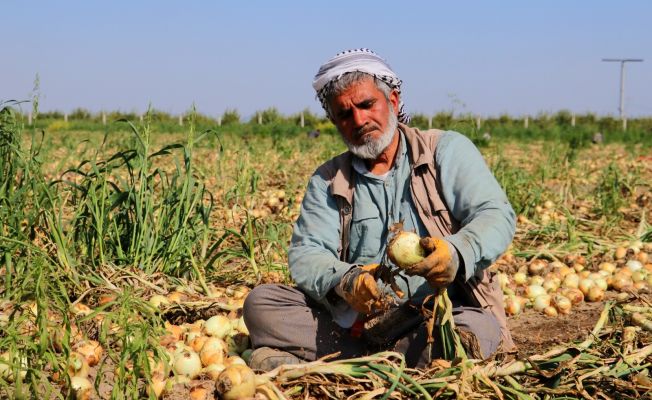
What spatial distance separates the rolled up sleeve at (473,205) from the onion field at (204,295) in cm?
31

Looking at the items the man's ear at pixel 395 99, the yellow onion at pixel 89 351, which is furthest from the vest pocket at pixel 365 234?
the yellow onion at pixel 89 351

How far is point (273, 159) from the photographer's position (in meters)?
8.17

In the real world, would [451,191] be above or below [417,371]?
above

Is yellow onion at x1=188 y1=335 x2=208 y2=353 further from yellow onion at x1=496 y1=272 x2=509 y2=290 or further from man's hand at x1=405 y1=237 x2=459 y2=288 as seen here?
yellow onion at x1=496 y1=272 x2=509 y2=290

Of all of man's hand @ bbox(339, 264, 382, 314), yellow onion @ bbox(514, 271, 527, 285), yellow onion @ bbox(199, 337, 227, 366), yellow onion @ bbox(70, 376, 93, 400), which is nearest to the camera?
yellow onion @ bbox(70, 376, 93, 400)

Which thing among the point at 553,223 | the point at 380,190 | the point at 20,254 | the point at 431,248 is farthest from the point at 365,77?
the point at 553,223

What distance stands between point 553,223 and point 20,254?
120 inches

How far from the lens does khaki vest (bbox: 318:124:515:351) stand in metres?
2.63

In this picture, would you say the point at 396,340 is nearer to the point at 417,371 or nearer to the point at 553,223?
the point at 417,371

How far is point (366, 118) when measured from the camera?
276 centimetres

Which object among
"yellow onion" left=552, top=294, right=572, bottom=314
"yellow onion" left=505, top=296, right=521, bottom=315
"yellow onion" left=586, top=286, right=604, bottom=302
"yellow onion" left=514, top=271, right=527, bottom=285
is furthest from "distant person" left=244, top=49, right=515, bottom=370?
"yellow onion" left=514, top=271, right=527, bottom=285

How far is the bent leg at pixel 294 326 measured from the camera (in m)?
2.75

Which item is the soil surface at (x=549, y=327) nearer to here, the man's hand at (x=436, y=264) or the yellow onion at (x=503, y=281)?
the yellow onion at (x=503, y=281)

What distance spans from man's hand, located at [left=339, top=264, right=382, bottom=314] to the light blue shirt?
67 mm
